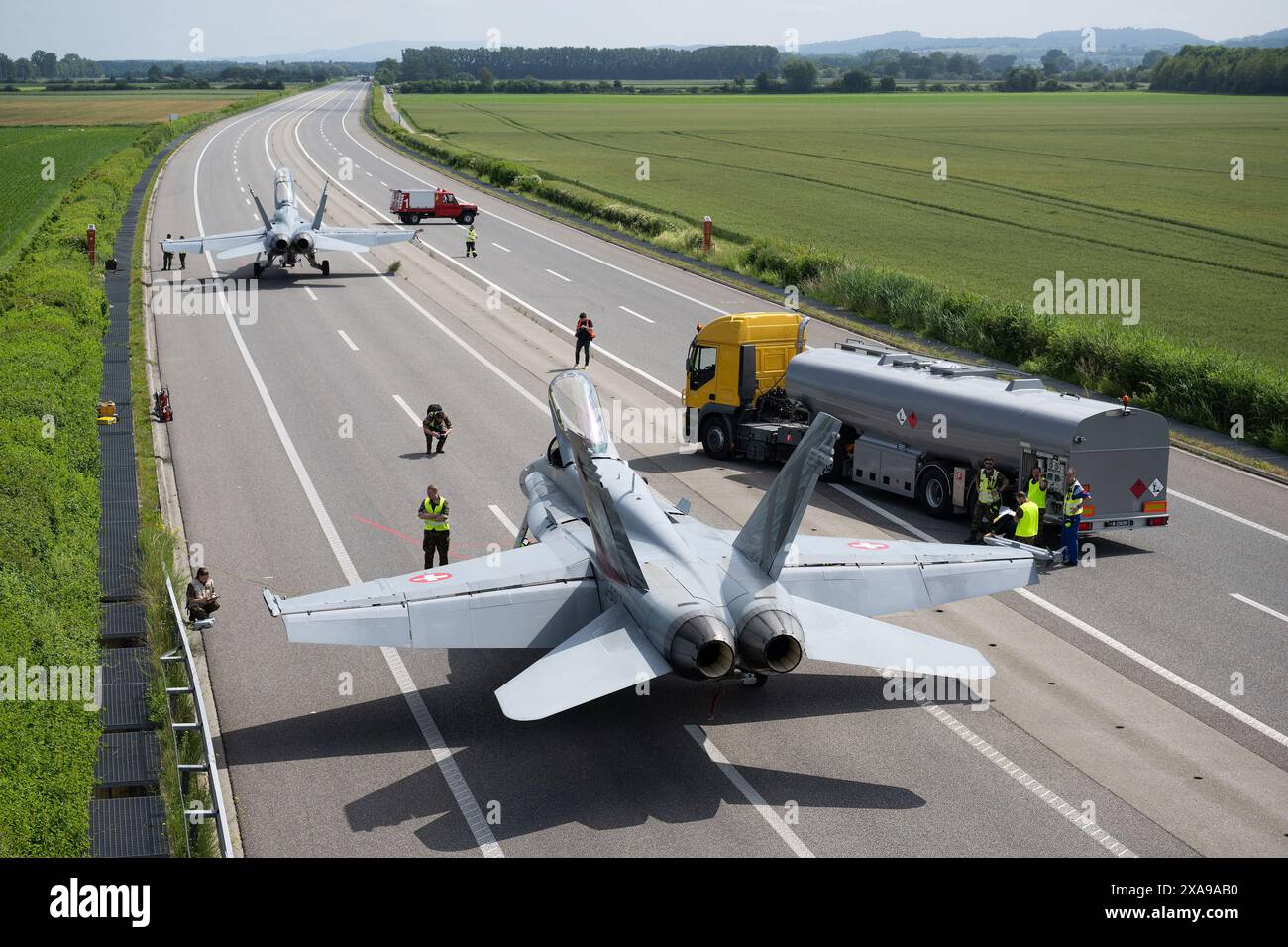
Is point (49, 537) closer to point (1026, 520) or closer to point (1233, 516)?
point (1026, 520)

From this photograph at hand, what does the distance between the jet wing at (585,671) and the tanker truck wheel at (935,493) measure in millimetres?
13036

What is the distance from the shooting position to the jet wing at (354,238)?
5603 cm

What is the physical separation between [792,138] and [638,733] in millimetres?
139001

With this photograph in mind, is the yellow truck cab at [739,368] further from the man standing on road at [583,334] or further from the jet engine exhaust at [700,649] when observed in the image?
the jet engine exhaust at [700,649]

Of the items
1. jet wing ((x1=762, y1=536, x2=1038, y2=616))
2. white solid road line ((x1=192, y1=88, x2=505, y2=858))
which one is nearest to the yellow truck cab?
white solid road line ((x1=192, y1=88, x2=505, y2=858))

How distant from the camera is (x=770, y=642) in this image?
15125 mm

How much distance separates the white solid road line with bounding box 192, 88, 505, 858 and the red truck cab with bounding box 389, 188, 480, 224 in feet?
106

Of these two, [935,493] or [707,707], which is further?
[935,493]

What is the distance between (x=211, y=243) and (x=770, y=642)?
45.6 m

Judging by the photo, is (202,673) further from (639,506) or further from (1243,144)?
(1243,144)

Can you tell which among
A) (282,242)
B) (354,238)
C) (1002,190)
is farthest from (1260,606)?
(1002,190)

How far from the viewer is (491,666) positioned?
1955 centimetres

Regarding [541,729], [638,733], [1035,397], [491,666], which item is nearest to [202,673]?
[491,666]

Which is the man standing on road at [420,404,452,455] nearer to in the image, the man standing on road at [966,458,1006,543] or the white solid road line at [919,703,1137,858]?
the man standing on road at [966,458,1006,543]
